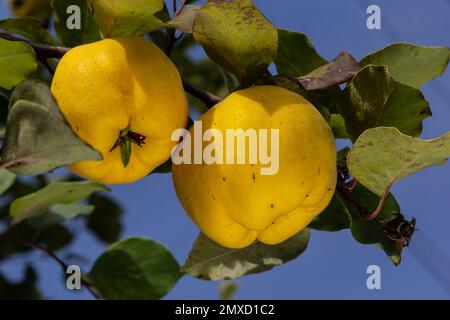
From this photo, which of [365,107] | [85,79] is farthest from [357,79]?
[85,79]

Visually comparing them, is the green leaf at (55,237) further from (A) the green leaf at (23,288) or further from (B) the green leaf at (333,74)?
(B) the green leaf at (333,74)

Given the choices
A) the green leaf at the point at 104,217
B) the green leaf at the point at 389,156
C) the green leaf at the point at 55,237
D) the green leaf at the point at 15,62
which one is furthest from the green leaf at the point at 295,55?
the green leaf at the point at 104,217

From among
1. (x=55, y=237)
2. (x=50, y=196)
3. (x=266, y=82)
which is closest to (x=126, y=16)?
(x=266, y=82)

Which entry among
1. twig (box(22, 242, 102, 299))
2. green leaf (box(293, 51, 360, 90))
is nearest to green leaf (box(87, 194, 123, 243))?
twig (box(22, 242, 102, 299))

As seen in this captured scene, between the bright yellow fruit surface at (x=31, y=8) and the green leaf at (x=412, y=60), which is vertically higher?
the green leaf at (x=412, y=60)

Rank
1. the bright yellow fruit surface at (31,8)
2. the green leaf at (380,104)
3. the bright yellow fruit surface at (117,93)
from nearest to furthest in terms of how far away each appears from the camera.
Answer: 1. the bright yellow fruit surface at (117,93)
2. the green leaf at (380,104)
3. the bright yellow fruit surface at (31,8)

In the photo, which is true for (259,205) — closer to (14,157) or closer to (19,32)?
(14,157)

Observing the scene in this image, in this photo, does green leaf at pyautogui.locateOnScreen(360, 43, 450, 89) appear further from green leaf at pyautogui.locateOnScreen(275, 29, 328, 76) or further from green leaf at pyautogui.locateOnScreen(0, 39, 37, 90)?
green leaf at pyautogui.locateOnScreen(0, 39, 37, 90)
